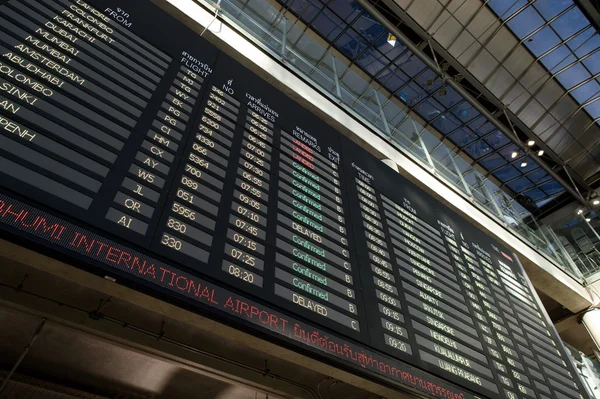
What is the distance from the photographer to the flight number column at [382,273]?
18.1 ft

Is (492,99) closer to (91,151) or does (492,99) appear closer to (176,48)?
(176,48)

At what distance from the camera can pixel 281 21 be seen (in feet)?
38.9

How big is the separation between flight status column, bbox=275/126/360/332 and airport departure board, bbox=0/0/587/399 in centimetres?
2

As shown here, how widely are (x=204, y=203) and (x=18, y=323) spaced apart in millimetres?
2221

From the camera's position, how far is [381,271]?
6.36m

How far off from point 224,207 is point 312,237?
4.46 ft

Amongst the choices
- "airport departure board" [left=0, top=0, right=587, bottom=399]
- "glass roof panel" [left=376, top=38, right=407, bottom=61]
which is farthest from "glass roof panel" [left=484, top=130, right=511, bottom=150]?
Answer: "airport departure board" [left=0, top=0, right=587, bottom=399]

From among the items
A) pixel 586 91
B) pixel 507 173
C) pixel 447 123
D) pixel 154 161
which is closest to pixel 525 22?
pixel 586 91

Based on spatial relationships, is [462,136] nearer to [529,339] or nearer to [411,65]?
[411,65]

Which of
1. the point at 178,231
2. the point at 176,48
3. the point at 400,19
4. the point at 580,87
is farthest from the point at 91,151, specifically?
the point at 580,87

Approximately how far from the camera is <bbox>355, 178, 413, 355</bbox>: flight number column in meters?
5.53

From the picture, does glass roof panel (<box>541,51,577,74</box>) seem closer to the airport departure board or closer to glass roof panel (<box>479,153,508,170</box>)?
glass roof panel (<box>479,153,508,170</box>)

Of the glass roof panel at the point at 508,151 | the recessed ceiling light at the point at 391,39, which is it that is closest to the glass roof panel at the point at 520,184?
the glass roof panel at the point at 508,151

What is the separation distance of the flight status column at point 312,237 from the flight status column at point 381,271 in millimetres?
518
